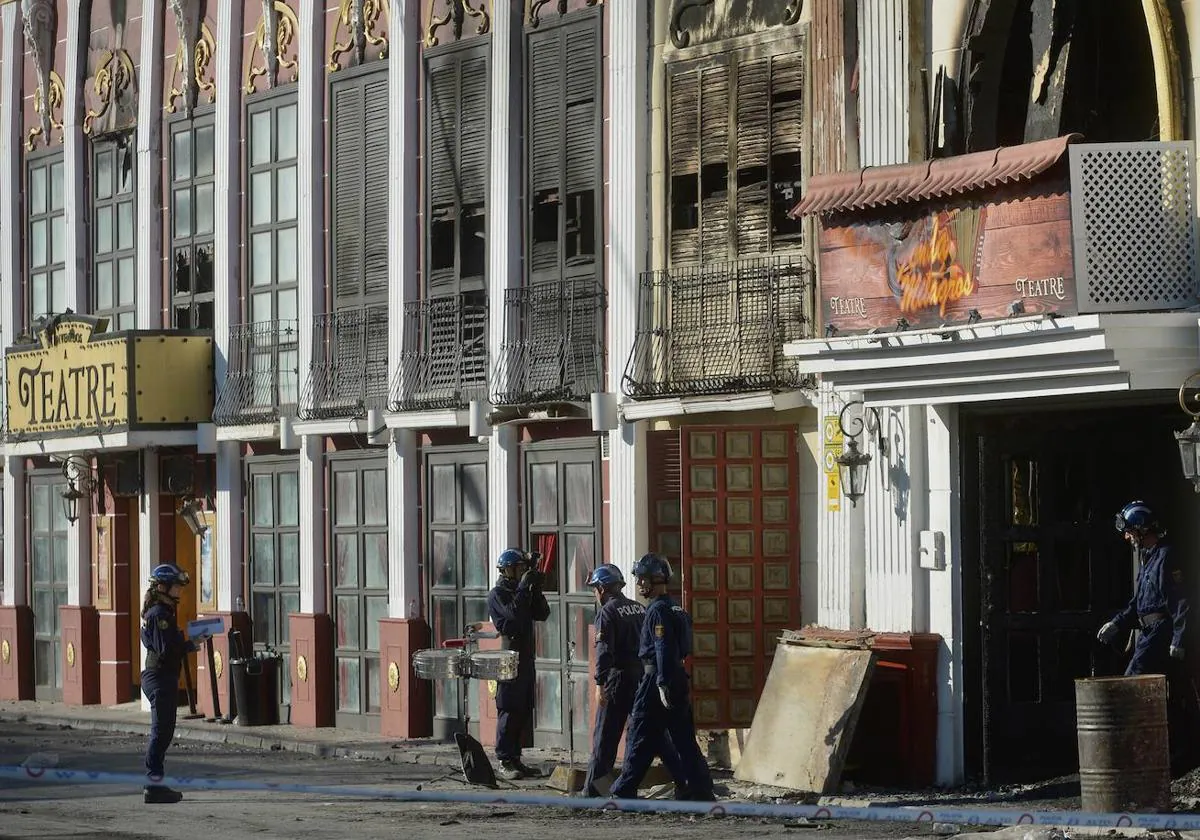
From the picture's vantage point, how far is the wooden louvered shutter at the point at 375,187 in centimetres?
2630

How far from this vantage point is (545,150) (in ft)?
78.9

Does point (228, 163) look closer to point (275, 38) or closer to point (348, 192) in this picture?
point (275, 38)

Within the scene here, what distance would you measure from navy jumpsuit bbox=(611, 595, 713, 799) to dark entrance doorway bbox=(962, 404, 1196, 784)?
245cm

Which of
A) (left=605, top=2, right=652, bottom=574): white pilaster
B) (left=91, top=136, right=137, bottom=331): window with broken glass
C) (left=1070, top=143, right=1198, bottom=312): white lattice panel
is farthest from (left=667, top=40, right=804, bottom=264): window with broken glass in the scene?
(left=91, top=136, right=137, bottom=331): window with broken glass

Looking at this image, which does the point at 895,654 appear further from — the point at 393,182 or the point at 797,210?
the point at 393,182

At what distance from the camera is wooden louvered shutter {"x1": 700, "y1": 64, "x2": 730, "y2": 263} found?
2188 centimetres

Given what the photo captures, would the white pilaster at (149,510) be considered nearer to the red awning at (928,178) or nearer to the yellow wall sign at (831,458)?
the yellow wall sign at (831,458)

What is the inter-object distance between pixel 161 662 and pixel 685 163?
6.30 metres

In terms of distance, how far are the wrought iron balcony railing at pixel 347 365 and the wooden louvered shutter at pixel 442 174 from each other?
100 cm

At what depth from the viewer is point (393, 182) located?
2592 cm

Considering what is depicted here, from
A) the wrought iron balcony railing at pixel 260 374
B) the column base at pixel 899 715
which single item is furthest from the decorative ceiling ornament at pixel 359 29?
the column base at pixel 899 715

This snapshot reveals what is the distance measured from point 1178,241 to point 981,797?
4.19 metres

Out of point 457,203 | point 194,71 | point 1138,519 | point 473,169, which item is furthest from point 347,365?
point 1138,519

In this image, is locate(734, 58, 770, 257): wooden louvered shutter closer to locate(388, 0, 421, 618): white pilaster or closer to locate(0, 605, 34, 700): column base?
locate(388, 0, 421, 618): white pilaster
